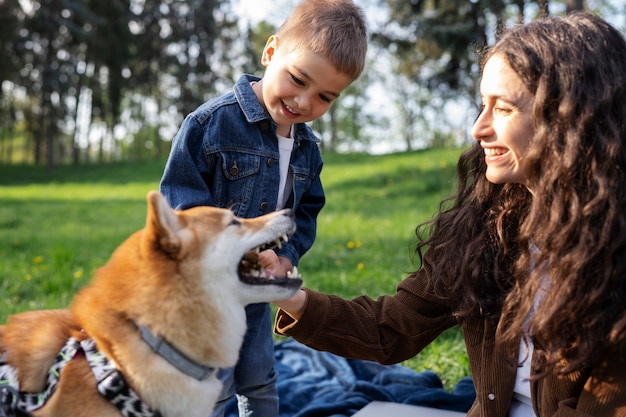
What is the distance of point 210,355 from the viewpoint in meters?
1.94

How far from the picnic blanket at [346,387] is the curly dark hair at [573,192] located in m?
1.64

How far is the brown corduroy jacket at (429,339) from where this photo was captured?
211 centimetres

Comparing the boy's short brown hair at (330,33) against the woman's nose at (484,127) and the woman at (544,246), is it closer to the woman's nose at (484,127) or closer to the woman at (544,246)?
the woman at (544,246)

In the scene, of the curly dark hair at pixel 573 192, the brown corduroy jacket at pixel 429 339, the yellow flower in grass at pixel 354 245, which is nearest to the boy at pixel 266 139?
the brown corduroy jacket at pixel 429 339

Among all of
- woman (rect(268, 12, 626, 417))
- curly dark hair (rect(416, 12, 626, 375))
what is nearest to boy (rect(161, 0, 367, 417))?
woman (rect(268, 12, 626, 417))

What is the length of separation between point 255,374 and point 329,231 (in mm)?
5139

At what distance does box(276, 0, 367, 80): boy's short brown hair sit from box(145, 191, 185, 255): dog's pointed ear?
1.19 meters

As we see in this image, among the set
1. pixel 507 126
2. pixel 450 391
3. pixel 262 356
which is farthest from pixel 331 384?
pixel 507 126

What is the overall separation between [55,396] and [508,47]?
75.0 inches

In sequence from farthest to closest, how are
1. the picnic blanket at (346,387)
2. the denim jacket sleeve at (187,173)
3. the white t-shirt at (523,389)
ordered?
1. the picnic blanket at (346,387)
2. the denim jacket sleeve at (187,173)
3. the white t-shirt at (523,389)

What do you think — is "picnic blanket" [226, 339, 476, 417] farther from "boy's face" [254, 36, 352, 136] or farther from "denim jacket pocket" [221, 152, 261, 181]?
"boy's face" [254, 36, 352, 136]

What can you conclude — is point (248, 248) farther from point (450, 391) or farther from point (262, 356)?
point (450, 391)

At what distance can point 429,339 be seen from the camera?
9.04 feet

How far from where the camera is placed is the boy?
275 centimetres
